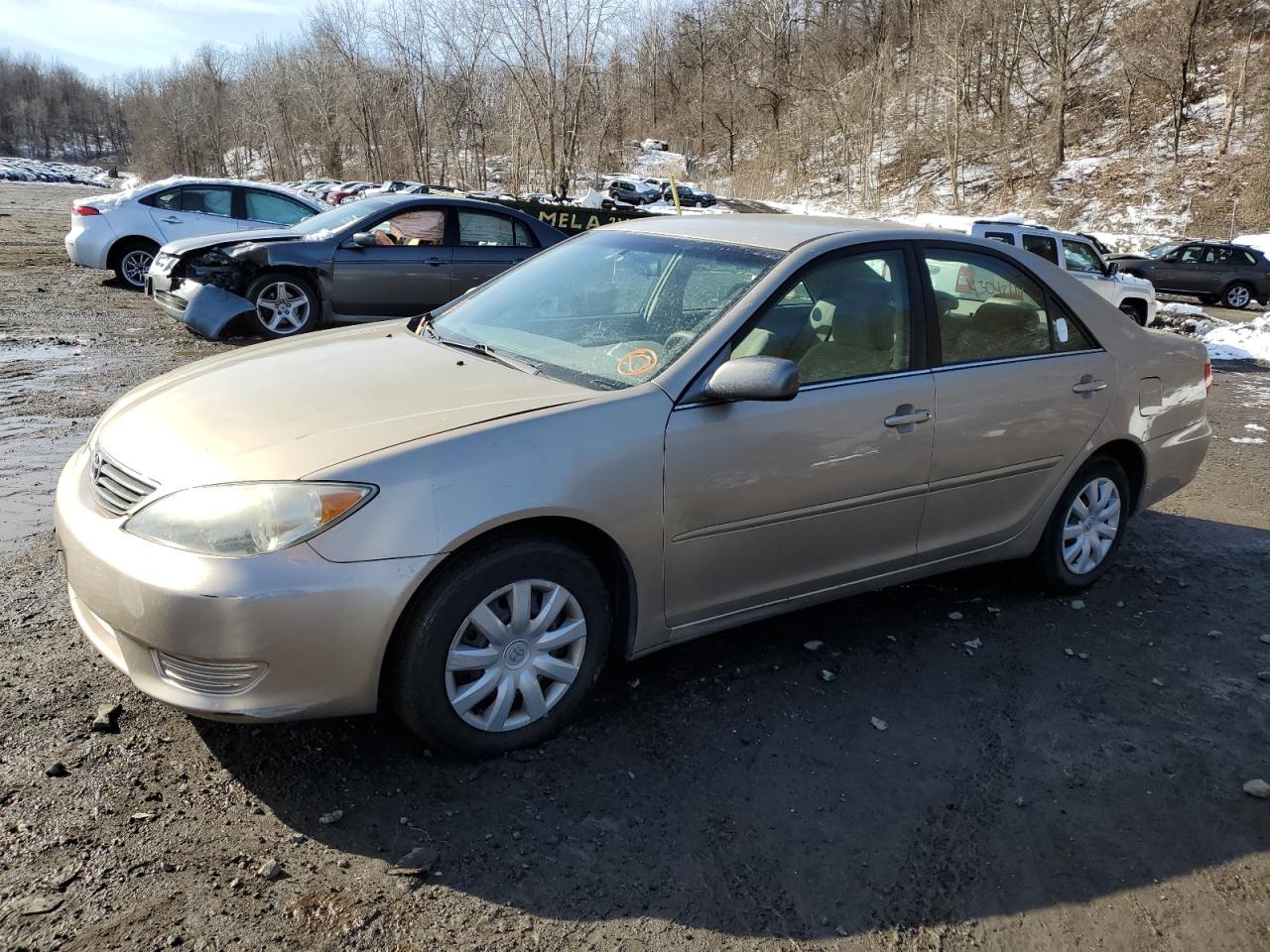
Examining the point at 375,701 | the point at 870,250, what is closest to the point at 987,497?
the point at 870,250

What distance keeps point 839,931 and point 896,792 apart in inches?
27.1

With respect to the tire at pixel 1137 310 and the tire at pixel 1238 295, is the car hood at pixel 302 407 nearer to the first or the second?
the tire at pixel 1137 310

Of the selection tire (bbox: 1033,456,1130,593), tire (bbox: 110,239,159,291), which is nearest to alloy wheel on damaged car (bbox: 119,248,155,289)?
tire (bbox: 110,239,159,291)

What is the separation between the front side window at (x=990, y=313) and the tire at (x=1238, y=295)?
21228 millimetres

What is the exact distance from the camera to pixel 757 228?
4012mm

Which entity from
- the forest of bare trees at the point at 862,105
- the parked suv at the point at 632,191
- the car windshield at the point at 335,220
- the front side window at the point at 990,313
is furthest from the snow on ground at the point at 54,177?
the front side window at the point at 990,313

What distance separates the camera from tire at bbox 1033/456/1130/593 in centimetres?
447

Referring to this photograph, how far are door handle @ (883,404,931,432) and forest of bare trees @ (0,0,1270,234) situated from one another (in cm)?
2543

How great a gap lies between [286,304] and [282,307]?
0.05 meters

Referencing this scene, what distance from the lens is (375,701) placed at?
2.76m

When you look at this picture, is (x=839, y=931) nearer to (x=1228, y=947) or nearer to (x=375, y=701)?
(x=1228, y=947)

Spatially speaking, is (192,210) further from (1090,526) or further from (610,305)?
(1090,526)

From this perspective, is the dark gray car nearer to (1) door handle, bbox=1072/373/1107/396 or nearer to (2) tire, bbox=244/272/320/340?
(2) tire, bbox=244/272/320/340

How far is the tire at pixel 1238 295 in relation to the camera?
21906mm
